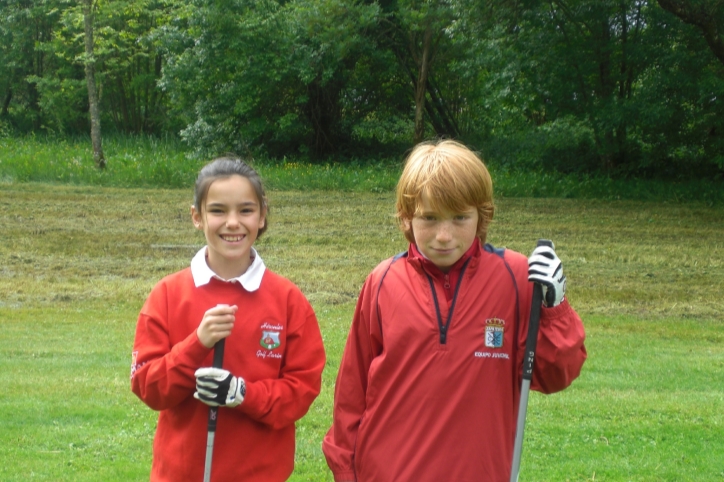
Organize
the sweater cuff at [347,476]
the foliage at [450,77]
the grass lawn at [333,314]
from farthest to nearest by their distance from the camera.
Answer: the foliage at [450,77] → the grass lawn at [333,314] → the sweater cuff at [347,476]

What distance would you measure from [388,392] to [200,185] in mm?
906

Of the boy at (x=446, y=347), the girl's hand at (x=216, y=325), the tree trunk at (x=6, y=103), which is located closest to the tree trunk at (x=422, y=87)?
the tree trunk at (x=6, y=103)

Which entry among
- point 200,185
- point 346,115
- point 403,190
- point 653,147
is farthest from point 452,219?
point 346,115

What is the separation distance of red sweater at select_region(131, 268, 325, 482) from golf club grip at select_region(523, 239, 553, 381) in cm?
65

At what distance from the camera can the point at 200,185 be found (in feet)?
9.32

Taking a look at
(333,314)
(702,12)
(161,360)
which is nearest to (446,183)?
(161,360)

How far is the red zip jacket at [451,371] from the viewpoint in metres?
2.54

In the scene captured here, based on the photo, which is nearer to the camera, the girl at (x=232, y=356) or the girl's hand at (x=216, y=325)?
the girl's hand at (x=216, y=325)

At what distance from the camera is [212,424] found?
261 centimetres

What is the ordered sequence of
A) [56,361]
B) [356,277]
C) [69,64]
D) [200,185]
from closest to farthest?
[200,185]
[56,361]
[356,277]
[69,64]

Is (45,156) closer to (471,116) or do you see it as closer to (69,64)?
(471,116)

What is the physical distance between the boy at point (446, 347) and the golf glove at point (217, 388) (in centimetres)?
37

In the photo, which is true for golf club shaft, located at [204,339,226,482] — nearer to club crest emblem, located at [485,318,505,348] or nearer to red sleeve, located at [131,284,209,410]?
red sleeve, located at [131,284,209,410]

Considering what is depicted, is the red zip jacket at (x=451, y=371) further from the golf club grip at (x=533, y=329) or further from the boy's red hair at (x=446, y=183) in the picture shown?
the boy's red hair at (x=446, y=183)
